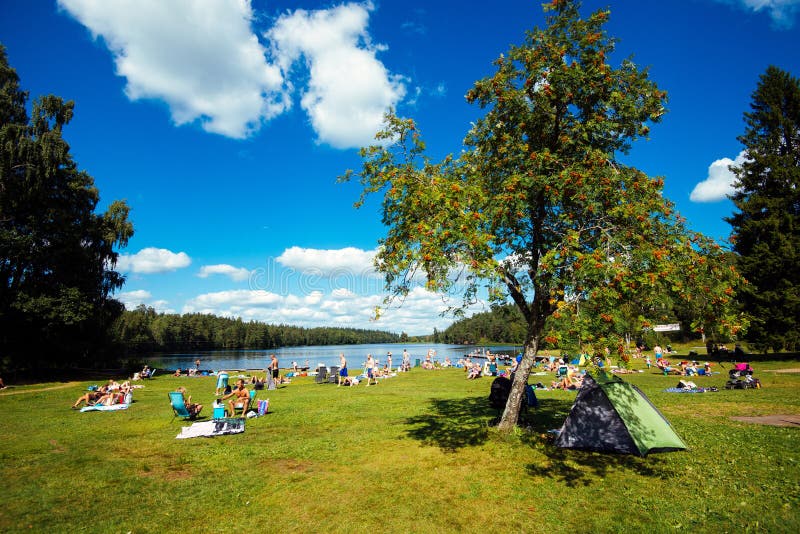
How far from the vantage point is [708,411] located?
13.9 metres

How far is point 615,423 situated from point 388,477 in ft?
20.3

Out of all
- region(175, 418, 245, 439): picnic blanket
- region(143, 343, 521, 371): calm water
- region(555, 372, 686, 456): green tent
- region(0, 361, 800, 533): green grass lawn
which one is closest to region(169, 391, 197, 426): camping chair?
region(0, 361, 800, 533): green grass lawn

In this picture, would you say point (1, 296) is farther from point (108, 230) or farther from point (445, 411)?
point (445, 411)

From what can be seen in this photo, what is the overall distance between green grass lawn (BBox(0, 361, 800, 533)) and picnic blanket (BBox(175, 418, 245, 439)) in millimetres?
427

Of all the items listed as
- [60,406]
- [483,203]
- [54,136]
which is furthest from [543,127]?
[54,136]

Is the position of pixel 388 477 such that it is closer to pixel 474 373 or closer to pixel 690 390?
pixel 690 390

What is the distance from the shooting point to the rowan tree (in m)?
8.08

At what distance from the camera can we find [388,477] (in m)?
8.52

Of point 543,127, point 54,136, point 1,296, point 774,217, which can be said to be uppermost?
point 54,136

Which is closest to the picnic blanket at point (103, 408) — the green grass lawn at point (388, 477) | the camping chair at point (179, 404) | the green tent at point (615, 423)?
the green grass lawn at point (388, 477)

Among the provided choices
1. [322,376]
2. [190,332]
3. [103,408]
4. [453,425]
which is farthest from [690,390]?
[190,332]

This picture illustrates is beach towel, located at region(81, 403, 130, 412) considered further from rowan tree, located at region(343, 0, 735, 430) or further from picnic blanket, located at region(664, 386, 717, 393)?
picnic blanket, located at region(664, 386, 717, 393)

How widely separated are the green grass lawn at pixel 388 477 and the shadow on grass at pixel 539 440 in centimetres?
6

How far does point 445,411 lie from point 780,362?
28.4 meters
